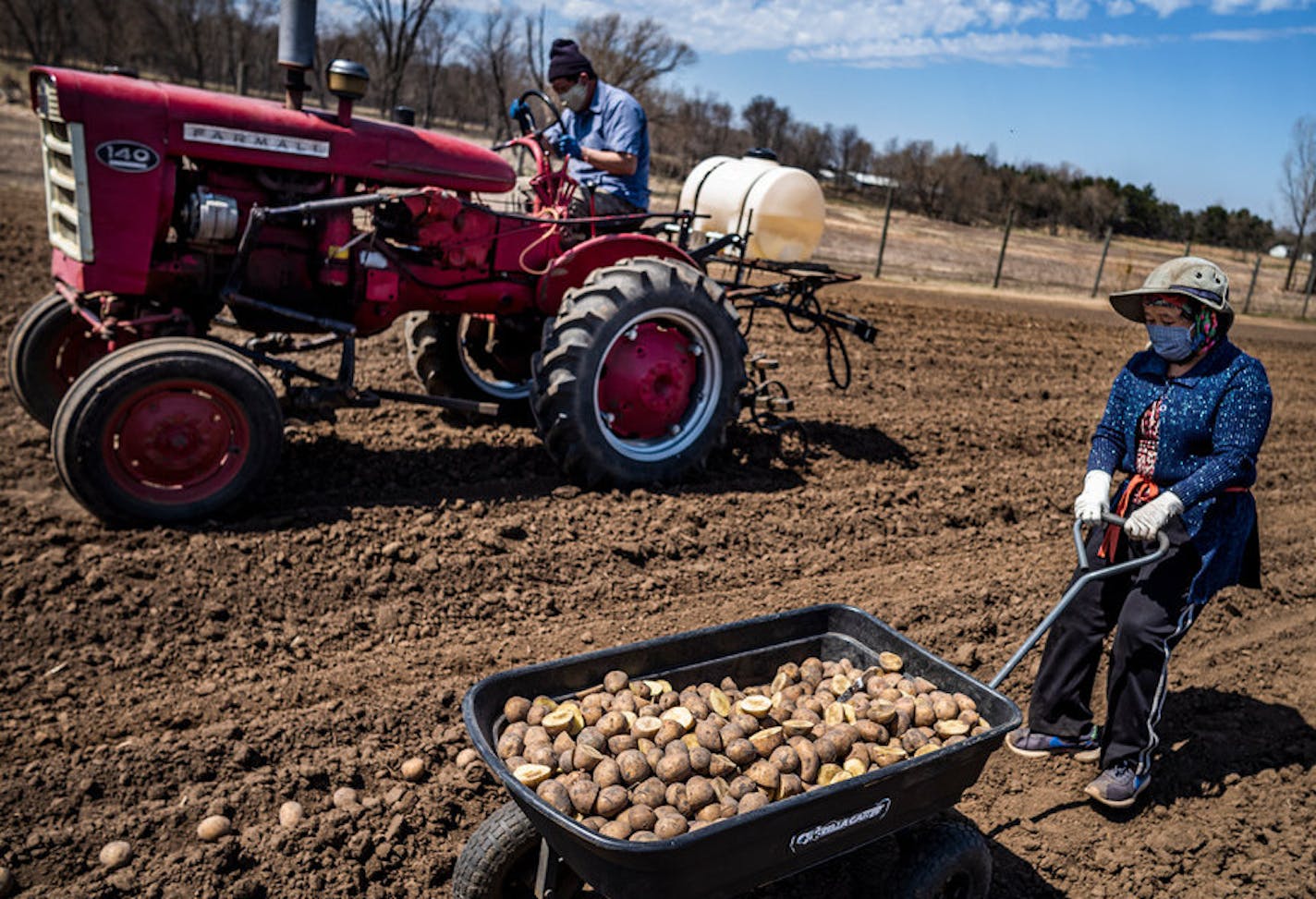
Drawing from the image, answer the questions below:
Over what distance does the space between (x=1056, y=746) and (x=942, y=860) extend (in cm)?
132

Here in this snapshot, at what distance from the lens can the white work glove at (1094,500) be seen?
354 cm

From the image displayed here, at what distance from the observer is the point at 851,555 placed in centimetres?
543

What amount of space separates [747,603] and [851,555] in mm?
873

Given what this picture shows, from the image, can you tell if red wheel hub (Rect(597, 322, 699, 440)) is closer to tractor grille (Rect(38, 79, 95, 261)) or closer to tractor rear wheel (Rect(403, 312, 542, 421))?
tractor rear wheel (Rect(403, 312, 542, 421))

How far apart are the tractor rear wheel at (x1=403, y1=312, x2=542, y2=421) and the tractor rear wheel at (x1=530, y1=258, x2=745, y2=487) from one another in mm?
1085

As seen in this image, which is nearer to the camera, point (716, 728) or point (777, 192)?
point (716, 728)

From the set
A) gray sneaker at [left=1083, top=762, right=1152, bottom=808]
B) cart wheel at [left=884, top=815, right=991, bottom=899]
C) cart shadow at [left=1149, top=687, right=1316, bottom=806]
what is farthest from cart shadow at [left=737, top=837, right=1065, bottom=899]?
cart shadow at [left=1149, top=687, right=1316, bottom=806]

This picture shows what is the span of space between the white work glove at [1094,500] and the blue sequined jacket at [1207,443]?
8cm

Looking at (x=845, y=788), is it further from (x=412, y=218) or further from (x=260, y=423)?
(x=412, y=218)

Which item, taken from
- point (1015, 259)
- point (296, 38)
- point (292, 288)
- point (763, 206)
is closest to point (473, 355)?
point (292, 288)

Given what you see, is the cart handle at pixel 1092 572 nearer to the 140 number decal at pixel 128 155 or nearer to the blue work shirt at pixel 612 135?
the blue work shirt at pixel 612 135

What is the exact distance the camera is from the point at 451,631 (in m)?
4.32

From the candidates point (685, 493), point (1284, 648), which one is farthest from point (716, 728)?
point (1284, 648)

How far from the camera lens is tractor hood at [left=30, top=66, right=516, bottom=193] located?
15.6 ft
